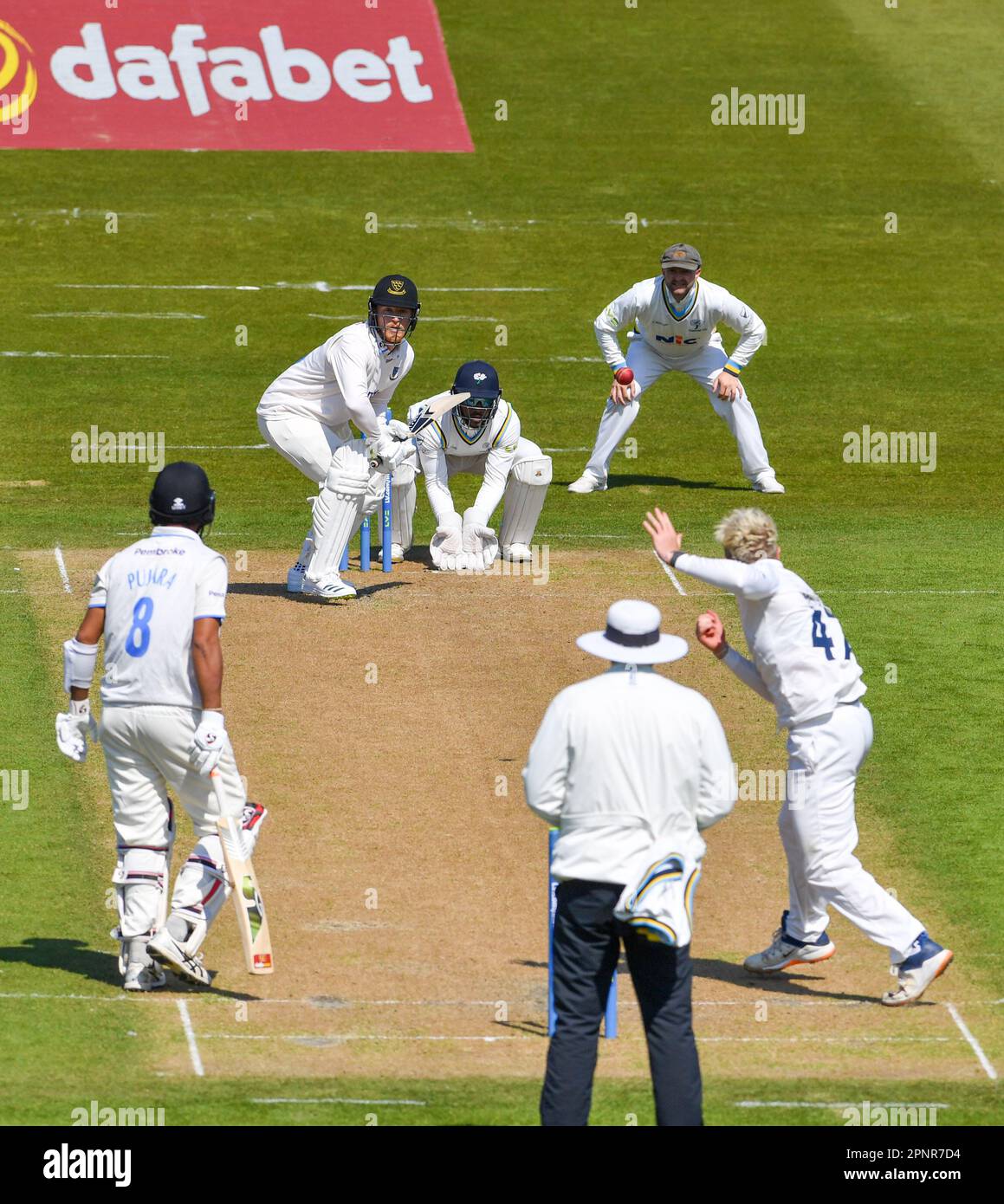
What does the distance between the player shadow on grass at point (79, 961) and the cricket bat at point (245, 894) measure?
329 millimetres

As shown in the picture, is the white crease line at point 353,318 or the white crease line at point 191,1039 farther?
the white crease line at point 353,318

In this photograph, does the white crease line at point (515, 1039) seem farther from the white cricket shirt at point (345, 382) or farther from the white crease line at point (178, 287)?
the white crease line at point (178, 287)

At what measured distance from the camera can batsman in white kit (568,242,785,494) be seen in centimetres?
1959

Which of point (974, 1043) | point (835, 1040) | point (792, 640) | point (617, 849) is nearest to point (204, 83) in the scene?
point (792, 640)

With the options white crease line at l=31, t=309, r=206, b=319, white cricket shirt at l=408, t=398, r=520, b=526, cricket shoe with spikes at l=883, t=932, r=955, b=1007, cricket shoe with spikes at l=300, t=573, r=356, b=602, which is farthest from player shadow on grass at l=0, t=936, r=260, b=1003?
white crease line at l=31, t=309, r=206, b=319

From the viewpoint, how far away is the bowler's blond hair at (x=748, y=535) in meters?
10.1

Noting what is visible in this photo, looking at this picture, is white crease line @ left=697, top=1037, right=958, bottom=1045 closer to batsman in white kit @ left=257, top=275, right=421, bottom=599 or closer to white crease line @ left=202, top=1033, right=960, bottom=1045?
white crease line @ left=202, top=1033, right=960, bottom=1045

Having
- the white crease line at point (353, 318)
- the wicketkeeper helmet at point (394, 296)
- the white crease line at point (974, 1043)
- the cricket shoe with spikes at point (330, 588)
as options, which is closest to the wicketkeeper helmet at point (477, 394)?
the wicketkeeper helmet at point (394, 296)

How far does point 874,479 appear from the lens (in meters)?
21.3

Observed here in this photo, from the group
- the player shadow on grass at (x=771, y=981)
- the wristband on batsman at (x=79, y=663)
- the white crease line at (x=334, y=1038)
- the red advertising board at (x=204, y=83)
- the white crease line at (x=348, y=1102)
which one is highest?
the red advertising board at (x=204, y=83)

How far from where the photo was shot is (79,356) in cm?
2491

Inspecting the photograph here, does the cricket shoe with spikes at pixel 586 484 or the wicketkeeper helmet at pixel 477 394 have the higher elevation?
the wicketkeeper helmet at pixel 477 394

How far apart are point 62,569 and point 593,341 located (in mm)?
10595

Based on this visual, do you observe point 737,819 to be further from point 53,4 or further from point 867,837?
point 53,4
